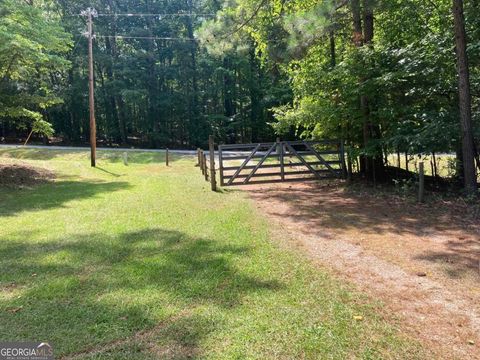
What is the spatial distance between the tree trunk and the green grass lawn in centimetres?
497

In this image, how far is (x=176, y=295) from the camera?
4.20m

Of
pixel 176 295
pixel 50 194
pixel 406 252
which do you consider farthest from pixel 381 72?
pixel 50 194

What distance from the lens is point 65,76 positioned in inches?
1590

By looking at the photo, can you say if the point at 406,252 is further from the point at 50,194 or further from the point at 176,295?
the point at 50,194

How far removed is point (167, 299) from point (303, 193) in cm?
787

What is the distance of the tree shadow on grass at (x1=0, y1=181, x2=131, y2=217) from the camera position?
9961mm

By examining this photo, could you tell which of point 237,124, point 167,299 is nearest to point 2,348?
point 167,299

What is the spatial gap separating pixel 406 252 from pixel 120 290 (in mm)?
3932

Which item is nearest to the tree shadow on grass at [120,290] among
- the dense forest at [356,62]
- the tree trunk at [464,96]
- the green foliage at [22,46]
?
the tree trunk at [464,96]

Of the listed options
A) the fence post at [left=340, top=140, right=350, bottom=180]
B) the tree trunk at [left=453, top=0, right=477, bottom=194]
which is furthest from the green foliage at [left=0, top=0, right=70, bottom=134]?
the tree trunk at [left=453, top=0, right=477, bottom=194]

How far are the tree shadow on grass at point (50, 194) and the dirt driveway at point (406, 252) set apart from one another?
5.48m

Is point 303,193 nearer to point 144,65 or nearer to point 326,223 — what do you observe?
point 326,223

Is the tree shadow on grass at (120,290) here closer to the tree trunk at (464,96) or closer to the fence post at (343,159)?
the tree trunk at (464,96)

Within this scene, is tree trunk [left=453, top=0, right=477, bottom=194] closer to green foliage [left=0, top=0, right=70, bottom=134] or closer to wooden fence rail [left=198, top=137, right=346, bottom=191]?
wooden fence rail [left=198, top=137, right=346, bottom=191]
